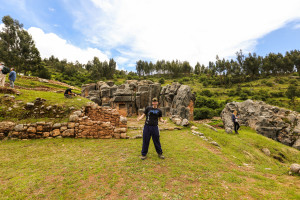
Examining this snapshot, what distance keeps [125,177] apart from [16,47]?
5740cm

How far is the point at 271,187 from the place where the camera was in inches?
173

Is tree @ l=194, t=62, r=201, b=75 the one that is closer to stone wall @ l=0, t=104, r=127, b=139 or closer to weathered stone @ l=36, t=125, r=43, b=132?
stone wall @ l=0, t=104, r=127, b=139

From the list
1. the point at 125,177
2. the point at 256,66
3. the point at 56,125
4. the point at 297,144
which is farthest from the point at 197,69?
the point at 125,177

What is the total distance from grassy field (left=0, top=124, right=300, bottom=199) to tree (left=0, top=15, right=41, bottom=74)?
4753 cm

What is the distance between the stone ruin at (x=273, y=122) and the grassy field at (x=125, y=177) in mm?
10245

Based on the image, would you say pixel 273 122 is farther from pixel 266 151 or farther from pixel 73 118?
pixel 73 118

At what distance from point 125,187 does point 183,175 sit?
2125 mm

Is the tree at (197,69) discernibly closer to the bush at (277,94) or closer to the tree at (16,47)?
the bush at (277,94)

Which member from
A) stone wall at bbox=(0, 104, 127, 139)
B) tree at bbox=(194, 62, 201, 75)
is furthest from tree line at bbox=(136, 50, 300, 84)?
stone wall at bbox=(0, 104, 127, 139)

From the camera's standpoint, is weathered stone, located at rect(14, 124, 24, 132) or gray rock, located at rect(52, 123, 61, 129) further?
gray rock, located at rect(52, 123, 61, 129)

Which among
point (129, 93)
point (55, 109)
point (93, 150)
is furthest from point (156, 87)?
point (93, 150)

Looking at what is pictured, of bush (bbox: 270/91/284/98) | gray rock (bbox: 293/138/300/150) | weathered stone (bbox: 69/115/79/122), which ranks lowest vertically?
gray rock (bbox: 293/138/300/150)

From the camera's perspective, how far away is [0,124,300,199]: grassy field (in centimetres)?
386

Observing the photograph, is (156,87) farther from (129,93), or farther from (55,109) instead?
(55,109)
